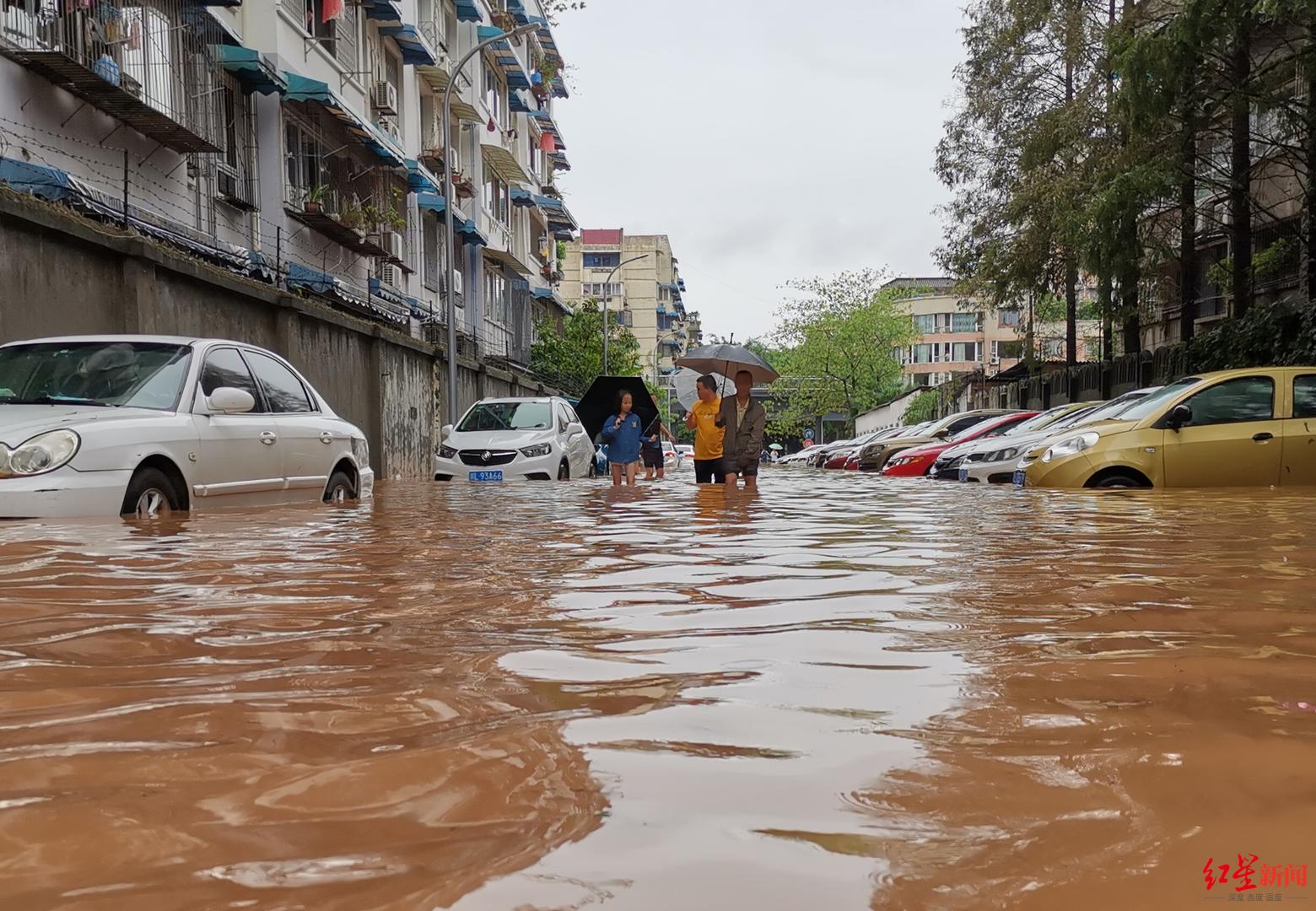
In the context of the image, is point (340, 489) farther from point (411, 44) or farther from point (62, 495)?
point (411, 44)

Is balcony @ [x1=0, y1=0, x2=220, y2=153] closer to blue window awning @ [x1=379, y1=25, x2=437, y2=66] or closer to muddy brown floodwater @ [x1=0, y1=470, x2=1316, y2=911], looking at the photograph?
blue window awning @ [x1=379, y1=25, x2=437, y2=66]

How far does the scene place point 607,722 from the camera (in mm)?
2170

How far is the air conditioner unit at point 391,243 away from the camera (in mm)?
26062

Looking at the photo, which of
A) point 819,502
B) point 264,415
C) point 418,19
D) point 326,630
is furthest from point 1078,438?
point 418,19

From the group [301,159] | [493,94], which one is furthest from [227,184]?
[493,94]

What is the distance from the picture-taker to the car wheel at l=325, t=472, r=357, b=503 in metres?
9.68

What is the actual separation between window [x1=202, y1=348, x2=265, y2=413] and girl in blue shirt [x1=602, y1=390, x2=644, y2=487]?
21.3ft

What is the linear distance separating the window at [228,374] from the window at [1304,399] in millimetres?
9290

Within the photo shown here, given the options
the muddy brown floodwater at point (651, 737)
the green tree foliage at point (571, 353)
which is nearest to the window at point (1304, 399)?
the muddy brown floodwater at point (651, 737)

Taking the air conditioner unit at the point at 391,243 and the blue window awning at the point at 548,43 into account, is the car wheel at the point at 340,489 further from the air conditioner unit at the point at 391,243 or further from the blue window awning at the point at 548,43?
the blue window awning at the point at 548,43

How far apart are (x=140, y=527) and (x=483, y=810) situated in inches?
215

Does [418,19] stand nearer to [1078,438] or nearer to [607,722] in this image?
[1078,438]

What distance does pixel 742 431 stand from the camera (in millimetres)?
12977

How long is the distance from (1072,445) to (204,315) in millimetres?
10417
